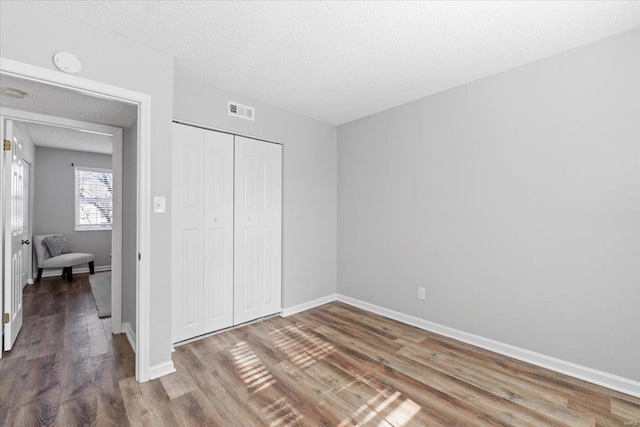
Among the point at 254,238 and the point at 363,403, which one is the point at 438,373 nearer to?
the point at 363,403

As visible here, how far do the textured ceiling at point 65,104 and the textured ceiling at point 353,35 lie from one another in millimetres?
550

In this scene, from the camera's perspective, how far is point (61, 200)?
5812mm

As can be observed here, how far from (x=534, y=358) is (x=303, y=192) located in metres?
2.84

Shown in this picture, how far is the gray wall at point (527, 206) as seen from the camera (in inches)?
81.9

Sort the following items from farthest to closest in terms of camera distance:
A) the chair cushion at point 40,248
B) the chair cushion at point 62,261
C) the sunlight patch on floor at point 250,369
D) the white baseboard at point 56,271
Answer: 1. the white baseboard at point 56,271
2. the chair cushion at point 40,248
3. the chair cushion at point 62,261
4. the sunlight patch on floor at point 250,369

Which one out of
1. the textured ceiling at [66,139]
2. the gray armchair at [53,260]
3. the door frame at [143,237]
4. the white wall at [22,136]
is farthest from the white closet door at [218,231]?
the gray armchair at [53,260]

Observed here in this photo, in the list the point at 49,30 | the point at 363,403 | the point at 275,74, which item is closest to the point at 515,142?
the point at 275,74

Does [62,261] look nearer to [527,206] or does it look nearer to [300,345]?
[300,345]

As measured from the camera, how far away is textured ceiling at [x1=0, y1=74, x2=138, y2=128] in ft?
6.71

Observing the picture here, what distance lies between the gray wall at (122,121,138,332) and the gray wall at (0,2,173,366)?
0.71m

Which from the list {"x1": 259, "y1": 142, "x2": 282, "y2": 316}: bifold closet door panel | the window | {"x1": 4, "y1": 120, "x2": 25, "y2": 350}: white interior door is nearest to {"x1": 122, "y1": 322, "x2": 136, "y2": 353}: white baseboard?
{"x1": 4, "y1": 120, "x2": 25, "y2": 350}: white interior door

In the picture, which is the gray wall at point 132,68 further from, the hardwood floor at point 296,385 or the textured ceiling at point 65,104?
the hardwood floor at point 296,385

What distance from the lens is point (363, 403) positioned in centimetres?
195

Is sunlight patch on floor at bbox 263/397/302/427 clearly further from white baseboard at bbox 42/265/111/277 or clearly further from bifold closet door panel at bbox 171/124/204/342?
white baseboard at bbox 42/265/111/277
